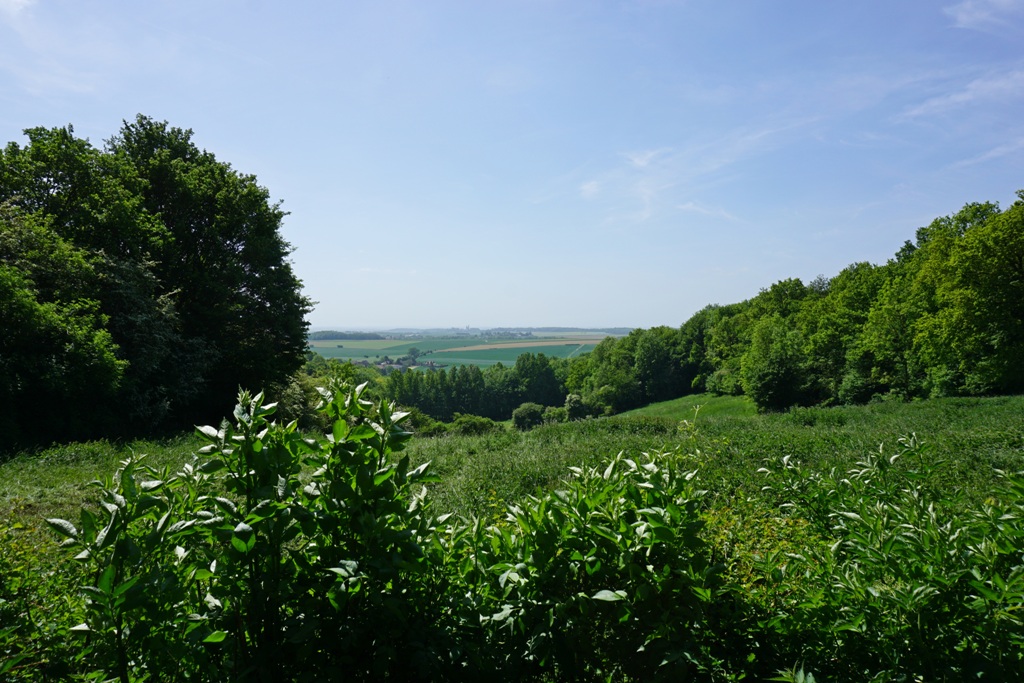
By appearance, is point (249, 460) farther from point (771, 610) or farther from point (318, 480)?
point (771, 610)

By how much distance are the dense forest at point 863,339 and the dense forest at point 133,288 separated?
2288cm

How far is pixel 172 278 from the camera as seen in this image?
19.4 metres

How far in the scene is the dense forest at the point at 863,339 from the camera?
2312 centimetres

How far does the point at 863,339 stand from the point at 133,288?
39488mm

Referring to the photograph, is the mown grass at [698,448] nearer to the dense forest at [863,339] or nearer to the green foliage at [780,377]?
the dense forest at [863,339]

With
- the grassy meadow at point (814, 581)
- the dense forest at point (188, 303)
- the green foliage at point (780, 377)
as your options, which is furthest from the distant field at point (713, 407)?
the grassy meadow at point (814, 581)

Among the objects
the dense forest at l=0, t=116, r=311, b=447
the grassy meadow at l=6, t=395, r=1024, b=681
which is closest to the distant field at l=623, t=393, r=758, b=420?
the dense forest at l=0, t=116, r=311, b=447

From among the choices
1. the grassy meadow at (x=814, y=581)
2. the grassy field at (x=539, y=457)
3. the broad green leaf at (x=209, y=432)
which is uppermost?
the broad green leaf at (x=209, y=432)

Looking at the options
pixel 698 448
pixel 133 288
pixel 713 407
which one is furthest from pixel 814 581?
pixel 713 407

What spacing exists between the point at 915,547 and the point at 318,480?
2104 millimetres

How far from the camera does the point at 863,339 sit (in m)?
33.9

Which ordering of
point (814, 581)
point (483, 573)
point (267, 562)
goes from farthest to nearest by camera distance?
1. point (483, 573)
2. point (814, 581)
3. point (267, 562)

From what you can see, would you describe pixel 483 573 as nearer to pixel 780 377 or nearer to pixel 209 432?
pixel 209 432

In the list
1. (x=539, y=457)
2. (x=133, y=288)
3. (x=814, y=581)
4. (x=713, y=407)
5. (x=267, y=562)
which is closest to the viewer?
(x=267, y=562)
